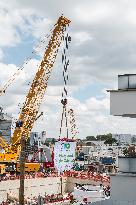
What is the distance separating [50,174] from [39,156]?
1126 inches

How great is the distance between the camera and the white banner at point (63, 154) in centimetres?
4006

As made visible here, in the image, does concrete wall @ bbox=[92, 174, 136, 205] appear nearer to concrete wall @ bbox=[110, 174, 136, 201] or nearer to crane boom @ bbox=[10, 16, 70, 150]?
concrete wall @ bbox=[110, 174, 136, 201]

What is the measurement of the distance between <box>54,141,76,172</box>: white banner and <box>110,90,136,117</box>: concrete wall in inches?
817

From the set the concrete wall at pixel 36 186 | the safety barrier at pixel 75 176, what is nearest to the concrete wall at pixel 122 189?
the concrete wall at pixel 36 186

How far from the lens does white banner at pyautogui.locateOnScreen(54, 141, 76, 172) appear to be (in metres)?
40.1

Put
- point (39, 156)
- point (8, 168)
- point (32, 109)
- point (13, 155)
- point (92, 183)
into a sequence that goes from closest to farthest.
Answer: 1. point (92, 183)
2. point (8, 168)
3. point (13, 155)
4. point (32, 109)
5. point (39, 156)

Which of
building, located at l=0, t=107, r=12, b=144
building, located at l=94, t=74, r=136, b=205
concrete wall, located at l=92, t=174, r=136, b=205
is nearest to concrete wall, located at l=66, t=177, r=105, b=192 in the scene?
concrete wall, located at l=92, t=174, r=136, b=205

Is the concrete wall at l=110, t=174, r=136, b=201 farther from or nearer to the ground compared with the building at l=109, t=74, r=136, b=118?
nearer to the ground

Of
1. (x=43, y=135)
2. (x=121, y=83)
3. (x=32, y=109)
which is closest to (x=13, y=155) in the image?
(x=32, y=109)

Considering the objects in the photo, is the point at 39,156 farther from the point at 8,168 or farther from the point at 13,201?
the point at 13,201

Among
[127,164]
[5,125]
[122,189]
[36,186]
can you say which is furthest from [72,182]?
[5,125]

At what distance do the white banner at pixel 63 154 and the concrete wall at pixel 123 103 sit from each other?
68.1 ft

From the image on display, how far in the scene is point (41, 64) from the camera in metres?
80.6

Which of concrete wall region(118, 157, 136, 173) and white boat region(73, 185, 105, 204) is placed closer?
concrete wall region(118, 157, 136, 173)
